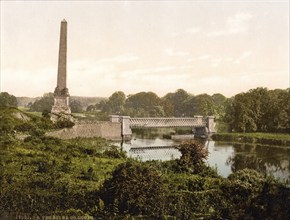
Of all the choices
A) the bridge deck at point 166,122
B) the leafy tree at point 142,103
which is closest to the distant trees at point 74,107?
the leafy tree at point 142,103

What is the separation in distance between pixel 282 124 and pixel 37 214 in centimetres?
6144

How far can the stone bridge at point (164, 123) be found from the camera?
66.4 metres

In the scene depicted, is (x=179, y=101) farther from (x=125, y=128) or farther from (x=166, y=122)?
(x=125, y=128)

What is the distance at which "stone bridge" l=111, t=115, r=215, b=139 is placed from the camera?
66375mm

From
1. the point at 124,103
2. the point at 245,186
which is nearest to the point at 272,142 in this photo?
the point at 245,186

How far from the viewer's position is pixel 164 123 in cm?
7212

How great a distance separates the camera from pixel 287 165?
118ft

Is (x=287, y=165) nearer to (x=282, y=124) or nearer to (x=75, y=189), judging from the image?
(x=75, y=189)

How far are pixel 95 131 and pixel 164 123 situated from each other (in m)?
15.9

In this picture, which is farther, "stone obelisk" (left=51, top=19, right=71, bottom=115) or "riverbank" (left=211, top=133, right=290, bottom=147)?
"stone obelisk" (left=51, top=19, right=71, bottom=115)

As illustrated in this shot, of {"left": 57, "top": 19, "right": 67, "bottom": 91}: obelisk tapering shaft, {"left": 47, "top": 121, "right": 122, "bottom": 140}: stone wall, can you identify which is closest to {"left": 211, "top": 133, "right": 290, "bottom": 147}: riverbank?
{"left": 47, "top": 121, "right": 122, "bottom": 140}: stone wall

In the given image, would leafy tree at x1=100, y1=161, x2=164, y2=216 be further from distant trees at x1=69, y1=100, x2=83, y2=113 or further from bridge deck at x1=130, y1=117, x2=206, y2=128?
distant trees at x1=69, y1=100, x2=83, y2=113

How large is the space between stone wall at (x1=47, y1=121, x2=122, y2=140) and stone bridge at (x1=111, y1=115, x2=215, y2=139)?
5.00 feet

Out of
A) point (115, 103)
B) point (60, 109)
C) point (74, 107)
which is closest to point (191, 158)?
point (60, 109)
